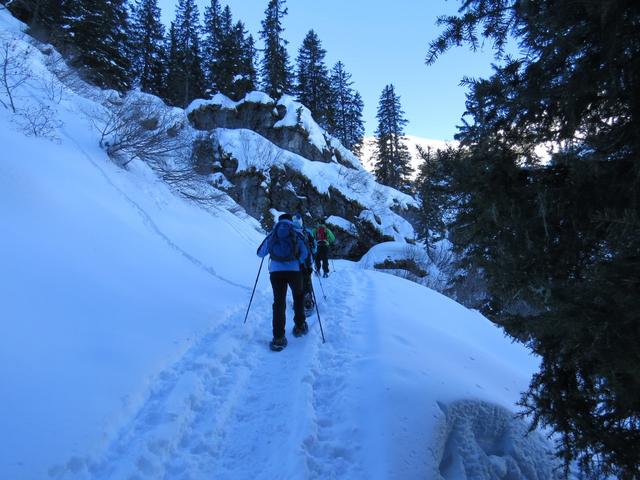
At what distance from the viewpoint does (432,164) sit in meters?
2.82

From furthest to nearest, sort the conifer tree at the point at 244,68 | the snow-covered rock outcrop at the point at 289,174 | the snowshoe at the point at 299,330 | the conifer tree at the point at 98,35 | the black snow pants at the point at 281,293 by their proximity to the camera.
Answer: the conifer tree at the point at 244,68, the snow-covered rock outcrop at the point at 289,174, the conifer tree at the point at 98,35, the snowshoe at the point at 299,330, the black snow pants at the point at 281,293

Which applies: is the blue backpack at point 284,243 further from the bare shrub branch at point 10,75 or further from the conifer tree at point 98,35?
the conifer tree at point 98,35

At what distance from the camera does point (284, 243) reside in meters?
5.39

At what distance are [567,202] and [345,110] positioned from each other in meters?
46.1

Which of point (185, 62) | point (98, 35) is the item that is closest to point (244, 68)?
point (185, 62)

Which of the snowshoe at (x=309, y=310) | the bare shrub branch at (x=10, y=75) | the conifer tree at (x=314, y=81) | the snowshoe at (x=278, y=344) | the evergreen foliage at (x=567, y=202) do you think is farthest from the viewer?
the conifer tree at (x=314, y=81)

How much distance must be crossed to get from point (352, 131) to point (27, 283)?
45020 mm

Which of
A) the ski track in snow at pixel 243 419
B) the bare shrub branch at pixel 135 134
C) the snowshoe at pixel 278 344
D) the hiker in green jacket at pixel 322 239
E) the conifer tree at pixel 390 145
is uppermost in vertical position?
the conifer tree at pixel 390 145

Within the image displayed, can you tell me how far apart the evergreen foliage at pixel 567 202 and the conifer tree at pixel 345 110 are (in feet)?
141

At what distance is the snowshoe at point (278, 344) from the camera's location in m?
5.18

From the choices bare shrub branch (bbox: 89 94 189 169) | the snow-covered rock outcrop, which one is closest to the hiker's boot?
bare shrub branch (bbox: 89 94 189 169)

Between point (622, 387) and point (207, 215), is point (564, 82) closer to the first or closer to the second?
point (622, 387)

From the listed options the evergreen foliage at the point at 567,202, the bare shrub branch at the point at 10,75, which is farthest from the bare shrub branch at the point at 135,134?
the evergreen foliage at the point at 567,202

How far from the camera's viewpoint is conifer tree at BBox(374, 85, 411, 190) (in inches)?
1727
